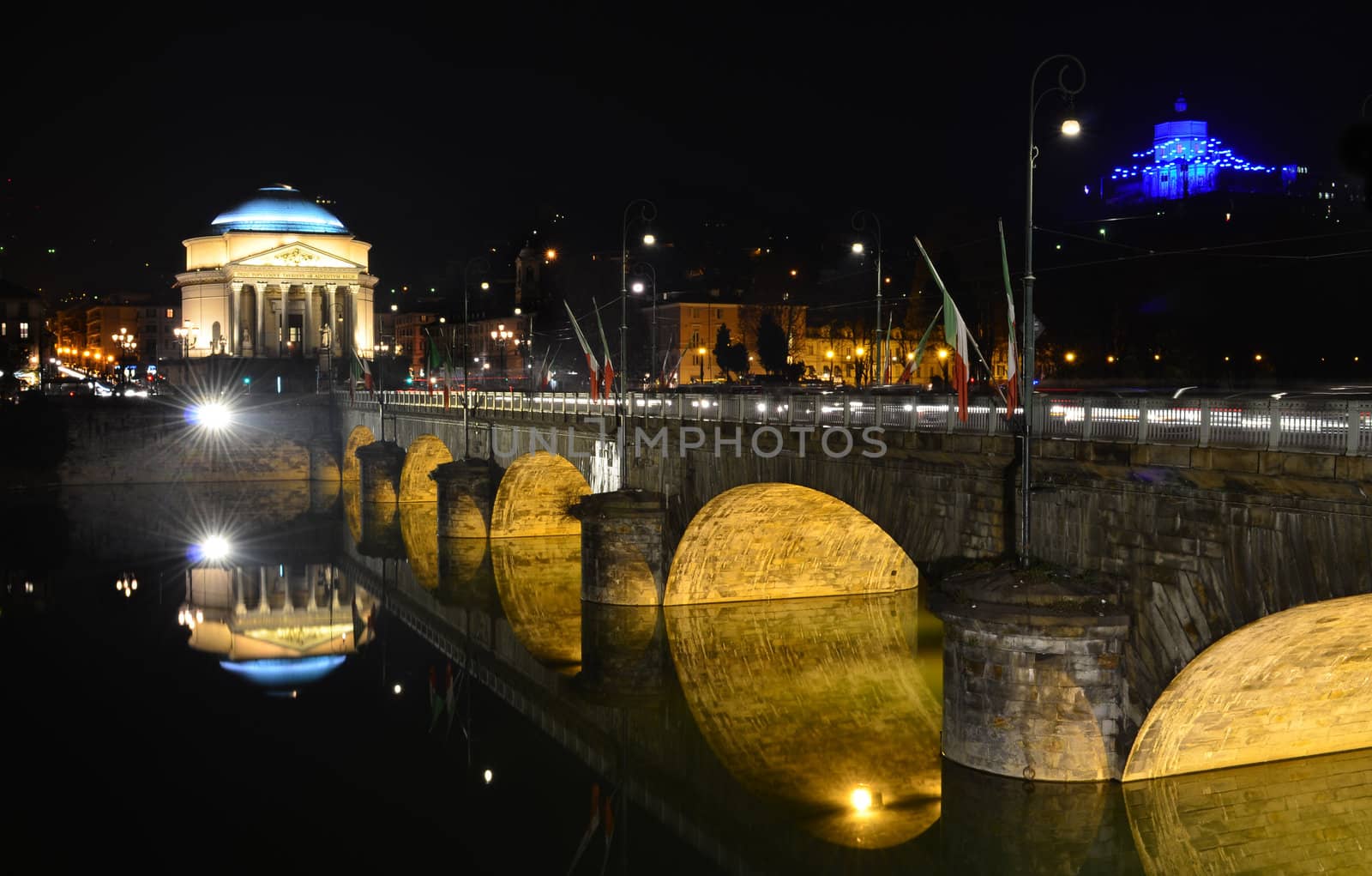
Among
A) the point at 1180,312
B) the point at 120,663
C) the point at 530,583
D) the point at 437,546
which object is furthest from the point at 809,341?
the point at 120,663

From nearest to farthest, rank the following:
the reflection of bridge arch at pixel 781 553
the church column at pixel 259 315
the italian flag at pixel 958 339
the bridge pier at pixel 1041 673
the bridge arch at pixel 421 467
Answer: the bridge pier at pixel 1041 673 → the italian flag at pixel 958 339 → the reflection of bridge arch at pixel 781 553 → the bridge arch at pixel 421 467 → the church column at pixel 259 315

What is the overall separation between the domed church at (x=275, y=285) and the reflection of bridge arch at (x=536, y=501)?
70034mm

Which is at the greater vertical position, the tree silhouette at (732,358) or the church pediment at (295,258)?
the church pediment at (295,258)

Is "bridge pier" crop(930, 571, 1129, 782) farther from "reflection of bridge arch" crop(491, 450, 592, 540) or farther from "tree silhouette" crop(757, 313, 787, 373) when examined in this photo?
"tree silhouette" crop(757, 313, 787, 373)

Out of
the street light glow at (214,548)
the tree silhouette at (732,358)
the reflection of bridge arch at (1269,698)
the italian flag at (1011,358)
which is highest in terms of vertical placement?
the tree silhouette at (732,358)

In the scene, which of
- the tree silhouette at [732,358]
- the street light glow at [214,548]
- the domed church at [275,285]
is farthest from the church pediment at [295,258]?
the street light glow at [214,548]

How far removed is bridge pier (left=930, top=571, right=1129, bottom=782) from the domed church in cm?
10336

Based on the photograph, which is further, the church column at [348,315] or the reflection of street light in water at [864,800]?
the church column at [348,315]

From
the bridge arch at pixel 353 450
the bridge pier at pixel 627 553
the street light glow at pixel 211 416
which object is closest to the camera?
the bridge pier at pixel 627 553

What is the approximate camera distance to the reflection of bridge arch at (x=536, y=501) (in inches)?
1909

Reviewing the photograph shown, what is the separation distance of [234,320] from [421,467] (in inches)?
2446

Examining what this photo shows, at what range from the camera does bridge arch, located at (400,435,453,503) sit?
6177 cm

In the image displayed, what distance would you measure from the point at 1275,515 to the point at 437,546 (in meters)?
39.0
